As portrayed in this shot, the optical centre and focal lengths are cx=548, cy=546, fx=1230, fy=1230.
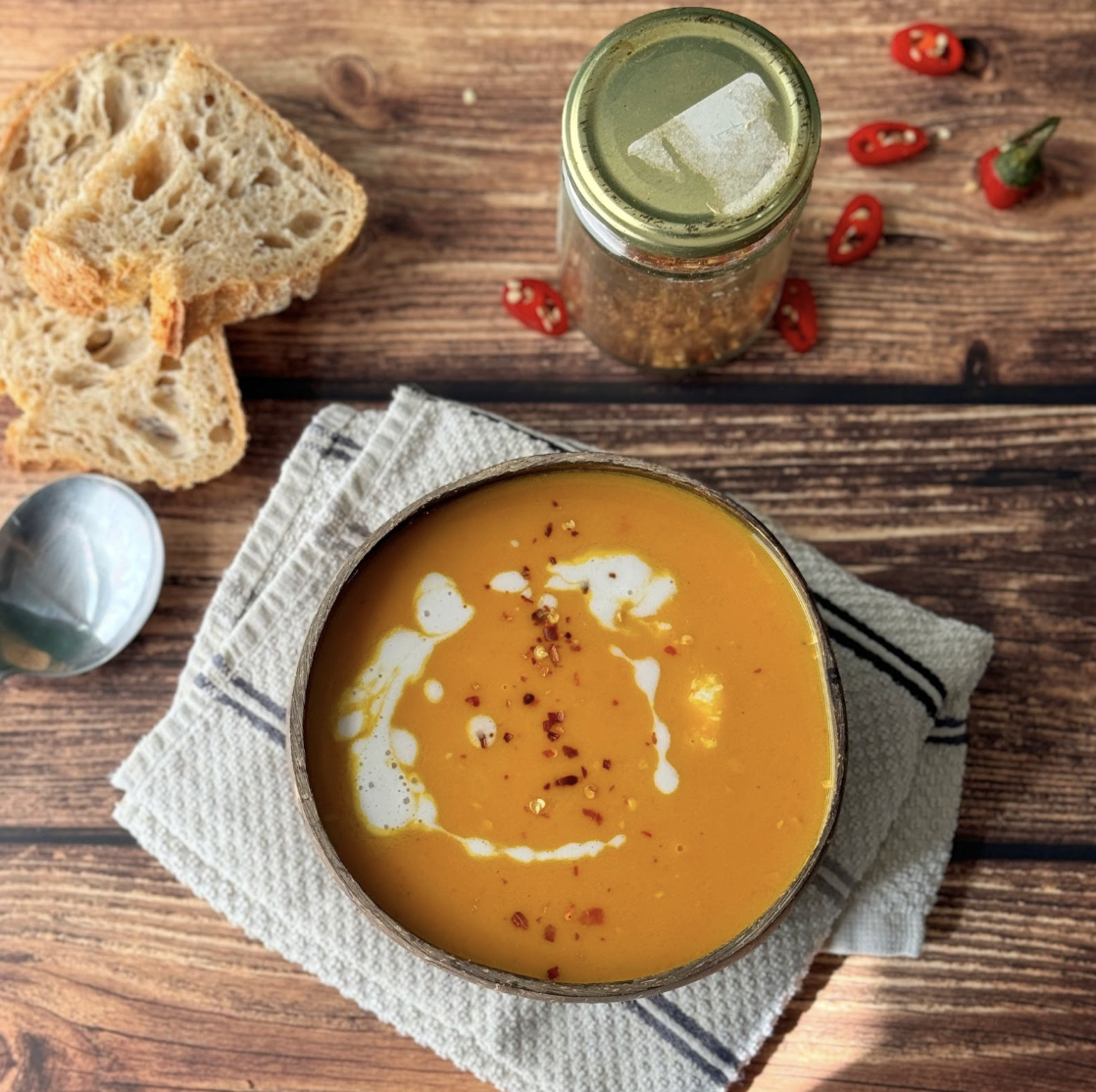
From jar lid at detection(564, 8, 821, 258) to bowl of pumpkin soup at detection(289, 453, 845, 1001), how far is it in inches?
10.9

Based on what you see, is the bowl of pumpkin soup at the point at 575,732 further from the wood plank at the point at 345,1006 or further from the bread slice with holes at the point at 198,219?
the bread slice with holes at the point at 198,219

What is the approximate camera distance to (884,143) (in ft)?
5.78

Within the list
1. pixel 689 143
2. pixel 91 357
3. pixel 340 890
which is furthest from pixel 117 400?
pixel 689 143

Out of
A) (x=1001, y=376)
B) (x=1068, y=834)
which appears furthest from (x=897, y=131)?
(x=1068, y=834)

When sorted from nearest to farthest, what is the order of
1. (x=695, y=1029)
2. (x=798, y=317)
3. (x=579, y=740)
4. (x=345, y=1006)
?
1. (x=579, y=740)
2. (x=695, y=1029)
3. (x=345, y=1006)
4. (x=798, y=317)

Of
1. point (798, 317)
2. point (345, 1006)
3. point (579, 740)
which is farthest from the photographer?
point (798, 317)

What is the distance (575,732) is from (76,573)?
0.78m

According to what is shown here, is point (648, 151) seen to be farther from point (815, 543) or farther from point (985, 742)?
point (985, 742)

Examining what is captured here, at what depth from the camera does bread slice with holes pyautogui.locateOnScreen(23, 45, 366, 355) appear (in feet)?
5.40

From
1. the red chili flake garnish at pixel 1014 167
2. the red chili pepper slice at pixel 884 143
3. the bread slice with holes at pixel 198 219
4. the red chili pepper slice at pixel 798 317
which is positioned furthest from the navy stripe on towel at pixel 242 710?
the red chili flake garnish at pixel 1014 167

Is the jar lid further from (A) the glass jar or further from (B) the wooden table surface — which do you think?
(B) the wooden table surface

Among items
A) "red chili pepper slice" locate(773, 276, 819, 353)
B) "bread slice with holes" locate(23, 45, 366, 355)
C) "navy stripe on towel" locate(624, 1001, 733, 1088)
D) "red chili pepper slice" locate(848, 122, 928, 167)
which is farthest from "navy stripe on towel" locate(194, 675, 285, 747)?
"red chili pepper slice" locate(848, 122, 928, 167)

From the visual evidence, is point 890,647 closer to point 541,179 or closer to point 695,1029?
point 695,1029

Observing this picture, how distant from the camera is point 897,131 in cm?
177
